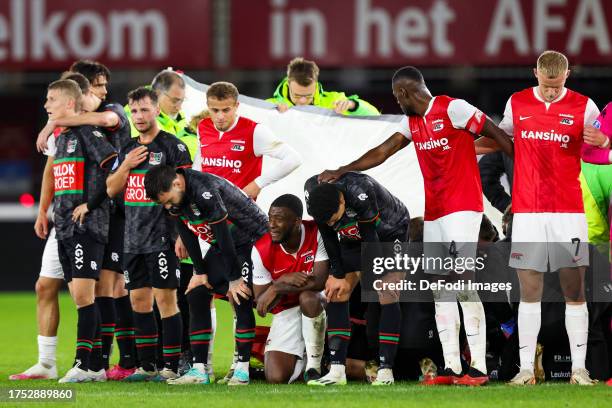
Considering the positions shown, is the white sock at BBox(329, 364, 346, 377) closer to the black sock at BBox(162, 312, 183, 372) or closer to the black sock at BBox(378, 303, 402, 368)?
the black sock at BBox(378, 303, 402, 368)

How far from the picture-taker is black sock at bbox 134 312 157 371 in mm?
8266

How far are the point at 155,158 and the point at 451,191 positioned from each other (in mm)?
1970

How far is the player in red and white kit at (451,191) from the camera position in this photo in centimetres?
757

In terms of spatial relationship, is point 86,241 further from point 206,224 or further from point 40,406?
point 40,406

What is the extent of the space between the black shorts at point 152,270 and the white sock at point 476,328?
190 centimetres

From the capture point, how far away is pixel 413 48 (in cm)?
1477

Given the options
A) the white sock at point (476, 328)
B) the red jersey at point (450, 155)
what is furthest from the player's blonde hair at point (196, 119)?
the white sock at point (476, 328)

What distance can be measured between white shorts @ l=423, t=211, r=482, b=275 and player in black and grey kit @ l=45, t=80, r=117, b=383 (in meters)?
2.18

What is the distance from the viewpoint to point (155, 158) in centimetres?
827

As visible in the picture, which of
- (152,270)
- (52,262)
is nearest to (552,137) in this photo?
(152,270)

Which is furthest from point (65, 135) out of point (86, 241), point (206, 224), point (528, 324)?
point (528, 324)

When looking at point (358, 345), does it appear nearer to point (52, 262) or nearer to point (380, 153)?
point (380, 153)

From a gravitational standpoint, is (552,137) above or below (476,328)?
above

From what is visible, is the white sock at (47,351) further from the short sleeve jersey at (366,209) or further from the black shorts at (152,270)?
the short sleeve jersey at (366,209)
